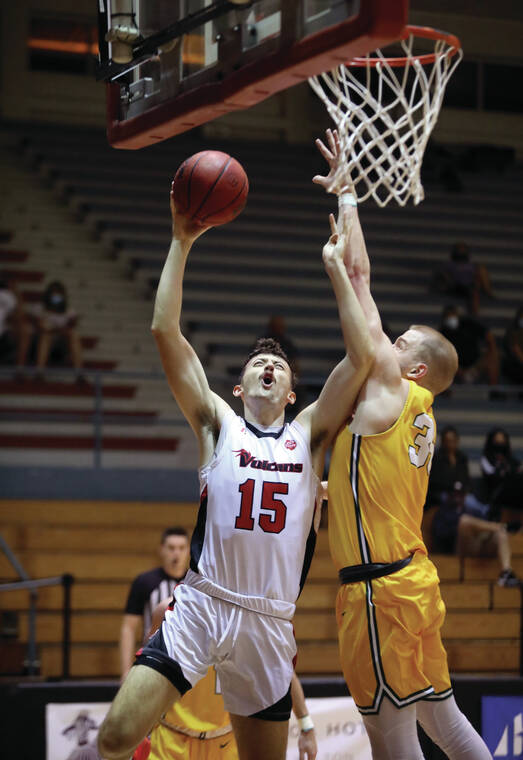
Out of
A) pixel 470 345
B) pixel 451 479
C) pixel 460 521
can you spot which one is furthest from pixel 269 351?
pixel 470 345

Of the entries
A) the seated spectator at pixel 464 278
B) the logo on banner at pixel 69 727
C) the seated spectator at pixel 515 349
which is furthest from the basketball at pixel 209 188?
the seated spectator at pixel 464 278

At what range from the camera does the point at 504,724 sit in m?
6.76

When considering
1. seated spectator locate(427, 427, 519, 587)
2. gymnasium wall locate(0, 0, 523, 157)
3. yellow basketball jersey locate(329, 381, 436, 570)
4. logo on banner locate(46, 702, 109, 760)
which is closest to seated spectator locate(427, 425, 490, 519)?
seated spectator locate(427, 427, 519, 587)

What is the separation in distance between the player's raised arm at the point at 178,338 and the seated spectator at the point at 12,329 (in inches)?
309

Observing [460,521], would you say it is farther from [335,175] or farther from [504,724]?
[335,175]

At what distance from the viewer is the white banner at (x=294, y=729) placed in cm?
637

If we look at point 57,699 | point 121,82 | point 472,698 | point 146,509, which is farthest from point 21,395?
point 121,82

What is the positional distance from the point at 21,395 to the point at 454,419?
509 centimetres

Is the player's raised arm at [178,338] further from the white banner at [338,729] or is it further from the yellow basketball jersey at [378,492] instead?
the white banner at [338,729]

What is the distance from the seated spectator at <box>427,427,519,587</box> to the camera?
977cm

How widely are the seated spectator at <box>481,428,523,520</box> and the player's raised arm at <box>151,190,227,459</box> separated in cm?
621

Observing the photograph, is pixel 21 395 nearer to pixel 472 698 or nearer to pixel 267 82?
pixel 472 698

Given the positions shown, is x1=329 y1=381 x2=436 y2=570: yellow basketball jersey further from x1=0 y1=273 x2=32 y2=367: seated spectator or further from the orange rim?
x1=0 y1=273 x2=32 y2=367: seated spectator

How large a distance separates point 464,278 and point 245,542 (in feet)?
34.5
